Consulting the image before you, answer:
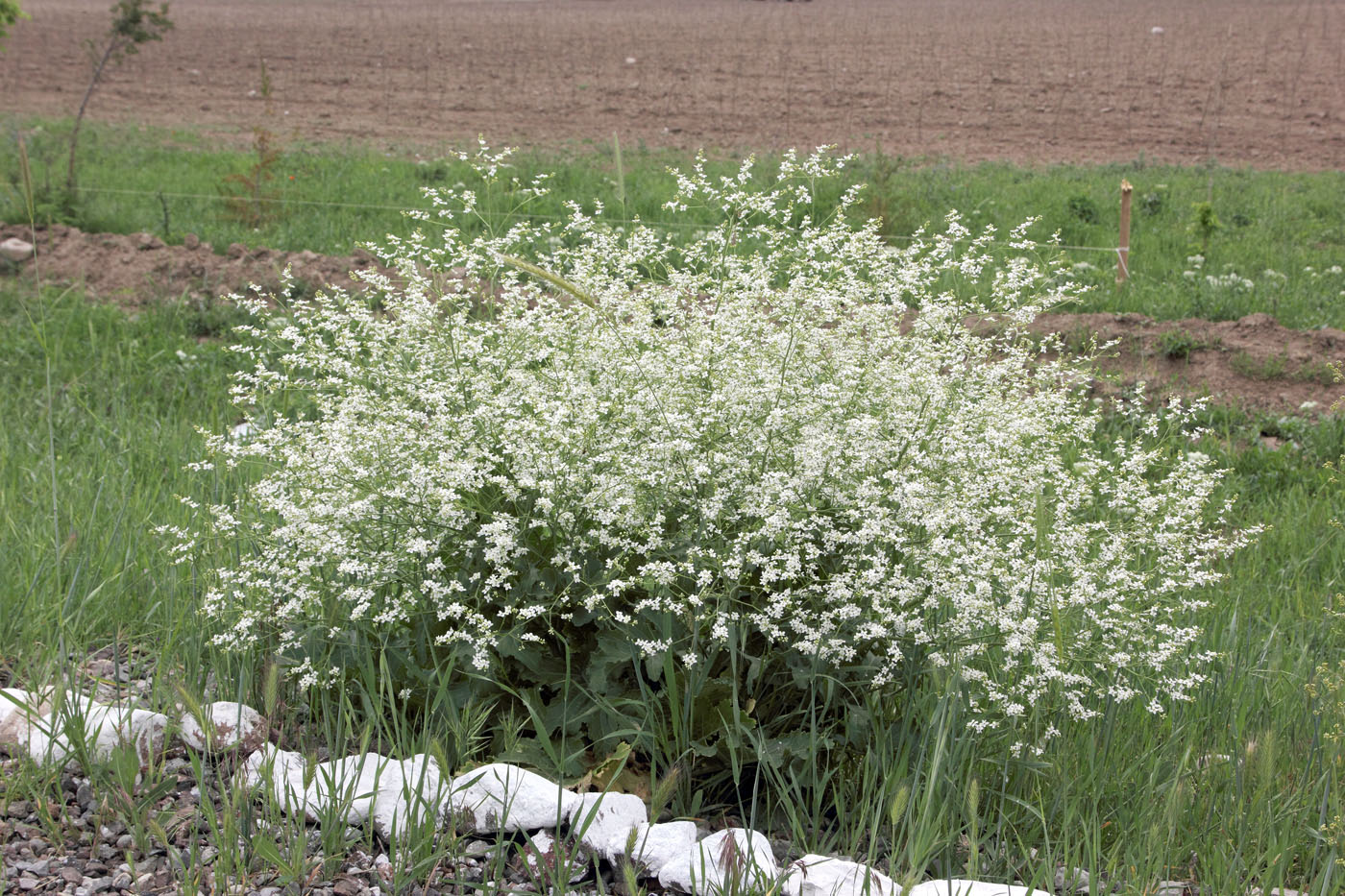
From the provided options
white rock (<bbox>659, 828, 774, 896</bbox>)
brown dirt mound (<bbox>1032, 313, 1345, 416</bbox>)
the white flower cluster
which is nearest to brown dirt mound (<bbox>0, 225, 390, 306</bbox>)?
the white flower cluster

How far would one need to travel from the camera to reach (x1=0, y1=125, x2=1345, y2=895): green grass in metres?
2.59

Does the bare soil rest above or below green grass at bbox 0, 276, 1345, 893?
above

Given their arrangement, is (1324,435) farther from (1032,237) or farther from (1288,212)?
(1288,212)

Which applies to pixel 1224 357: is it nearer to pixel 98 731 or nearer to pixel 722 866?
pixel 722 866

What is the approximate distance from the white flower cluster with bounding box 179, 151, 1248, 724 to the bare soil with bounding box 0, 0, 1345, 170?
1392 centimetres

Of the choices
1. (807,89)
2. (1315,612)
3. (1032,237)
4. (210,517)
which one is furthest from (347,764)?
(807,89)

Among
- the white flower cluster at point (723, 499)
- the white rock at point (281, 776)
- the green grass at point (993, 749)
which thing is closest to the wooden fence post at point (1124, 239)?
the green grass at point (993, 749)

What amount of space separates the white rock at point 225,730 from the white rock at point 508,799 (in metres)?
0.56

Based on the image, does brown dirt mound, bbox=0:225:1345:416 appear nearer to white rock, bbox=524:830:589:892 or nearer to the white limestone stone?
white rock, bbox=524:830:589:892

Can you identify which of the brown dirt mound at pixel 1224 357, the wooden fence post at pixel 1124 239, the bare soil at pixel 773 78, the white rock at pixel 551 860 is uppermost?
the bare soil at pixel 773 78

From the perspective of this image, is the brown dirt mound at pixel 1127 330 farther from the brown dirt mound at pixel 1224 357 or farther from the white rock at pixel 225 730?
the white rock at pixel 225 730

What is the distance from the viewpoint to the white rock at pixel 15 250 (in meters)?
9.63

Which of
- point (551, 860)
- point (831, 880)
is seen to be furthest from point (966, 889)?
point (551, 860)

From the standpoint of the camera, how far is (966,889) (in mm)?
2352
